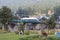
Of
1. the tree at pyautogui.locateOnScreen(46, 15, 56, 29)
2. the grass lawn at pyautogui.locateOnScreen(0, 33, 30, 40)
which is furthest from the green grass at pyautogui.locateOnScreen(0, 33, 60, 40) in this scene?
the tree at pyautogui.locateOnScreen(46, 15, 56, 29)

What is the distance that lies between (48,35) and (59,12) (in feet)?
1.04

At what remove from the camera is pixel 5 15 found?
1.83 meters

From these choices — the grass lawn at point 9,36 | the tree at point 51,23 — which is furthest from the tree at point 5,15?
the tree at point 51,23

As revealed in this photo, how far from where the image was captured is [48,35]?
1.85m

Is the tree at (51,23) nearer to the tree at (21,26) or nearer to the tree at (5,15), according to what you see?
the tree at (21,26)

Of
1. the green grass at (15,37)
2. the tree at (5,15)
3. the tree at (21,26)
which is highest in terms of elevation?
the tree at (5,15)

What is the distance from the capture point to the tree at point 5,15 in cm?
183

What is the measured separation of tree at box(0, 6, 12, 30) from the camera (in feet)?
5.99

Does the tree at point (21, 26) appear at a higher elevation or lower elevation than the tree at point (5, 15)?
lower

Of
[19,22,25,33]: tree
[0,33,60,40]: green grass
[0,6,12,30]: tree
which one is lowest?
[0,33,60,40]: green grass

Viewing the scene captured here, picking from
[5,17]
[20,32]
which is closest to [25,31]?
[20,32]

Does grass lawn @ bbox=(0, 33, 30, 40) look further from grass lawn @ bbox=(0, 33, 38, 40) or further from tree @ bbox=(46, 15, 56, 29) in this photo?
tree @ bbox=(46, 15, 56, 29)

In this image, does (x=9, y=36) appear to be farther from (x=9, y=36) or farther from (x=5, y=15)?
(x=5, y=15)

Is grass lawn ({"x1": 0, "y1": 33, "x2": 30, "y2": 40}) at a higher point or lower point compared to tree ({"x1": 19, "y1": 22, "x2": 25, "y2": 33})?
lower
